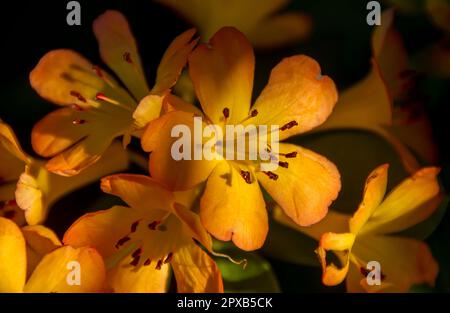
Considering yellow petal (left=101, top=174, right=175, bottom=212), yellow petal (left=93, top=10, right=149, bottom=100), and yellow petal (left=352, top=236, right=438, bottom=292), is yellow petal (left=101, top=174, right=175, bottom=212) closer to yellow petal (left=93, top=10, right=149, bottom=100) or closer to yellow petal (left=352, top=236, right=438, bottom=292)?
yellow petal (left=93, top=10, right=149, bottom=100)

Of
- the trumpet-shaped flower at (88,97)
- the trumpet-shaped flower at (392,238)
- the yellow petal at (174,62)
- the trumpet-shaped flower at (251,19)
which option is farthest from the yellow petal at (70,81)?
the trumpet-shaped flower at (392,238)

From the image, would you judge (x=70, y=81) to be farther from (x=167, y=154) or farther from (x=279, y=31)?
(x=279, y=31)

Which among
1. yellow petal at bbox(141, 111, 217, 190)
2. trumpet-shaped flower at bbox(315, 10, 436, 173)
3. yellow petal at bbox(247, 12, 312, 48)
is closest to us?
yellow petal at bbox(141, 111, 217, 190)

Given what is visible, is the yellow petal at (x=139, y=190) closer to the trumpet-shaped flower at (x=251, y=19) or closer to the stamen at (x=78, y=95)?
the stamen at (x=78, y=95)

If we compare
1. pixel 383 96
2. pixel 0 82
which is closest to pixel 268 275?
pixel 383 96

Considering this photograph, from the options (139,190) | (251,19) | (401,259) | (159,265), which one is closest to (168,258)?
(159,265)

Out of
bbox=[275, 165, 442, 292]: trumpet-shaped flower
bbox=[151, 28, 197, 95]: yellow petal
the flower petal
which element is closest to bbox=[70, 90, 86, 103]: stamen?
bbox=[151, 28, 197, 95]: yellow petal
